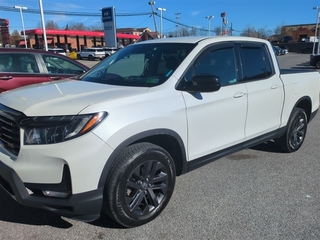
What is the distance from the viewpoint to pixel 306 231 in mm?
2924

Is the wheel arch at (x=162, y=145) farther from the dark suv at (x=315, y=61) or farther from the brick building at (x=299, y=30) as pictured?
the brick building at (x=299, y=30)

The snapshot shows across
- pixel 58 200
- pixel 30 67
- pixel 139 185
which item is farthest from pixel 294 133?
pixel 30 67

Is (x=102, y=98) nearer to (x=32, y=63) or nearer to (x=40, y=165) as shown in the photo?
(x=40, y=165)

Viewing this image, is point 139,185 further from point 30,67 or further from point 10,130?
point 30,67

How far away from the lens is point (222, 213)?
3.27 metres

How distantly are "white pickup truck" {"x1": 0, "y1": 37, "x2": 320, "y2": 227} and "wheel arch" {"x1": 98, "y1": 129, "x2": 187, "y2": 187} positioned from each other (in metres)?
0.01

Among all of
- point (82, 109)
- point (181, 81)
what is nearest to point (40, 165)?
point (82, 109)

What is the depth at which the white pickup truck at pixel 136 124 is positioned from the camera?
8.27 feet

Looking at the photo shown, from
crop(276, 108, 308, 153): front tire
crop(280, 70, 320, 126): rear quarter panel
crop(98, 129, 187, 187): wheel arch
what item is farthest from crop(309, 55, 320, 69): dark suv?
crop(98, 129, 187, 187): wheel arch

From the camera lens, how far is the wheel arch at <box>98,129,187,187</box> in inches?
104

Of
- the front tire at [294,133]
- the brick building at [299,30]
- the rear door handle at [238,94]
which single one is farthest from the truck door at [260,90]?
the brick building at [299,30]

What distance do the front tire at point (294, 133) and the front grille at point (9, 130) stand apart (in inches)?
151

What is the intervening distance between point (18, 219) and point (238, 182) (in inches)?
102

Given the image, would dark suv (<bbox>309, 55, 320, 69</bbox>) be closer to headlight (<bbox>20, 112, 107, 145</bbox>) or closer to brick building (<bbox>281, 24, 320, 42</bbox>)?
headlight (<bbox>20, 112, 107, 145</bbox>)
